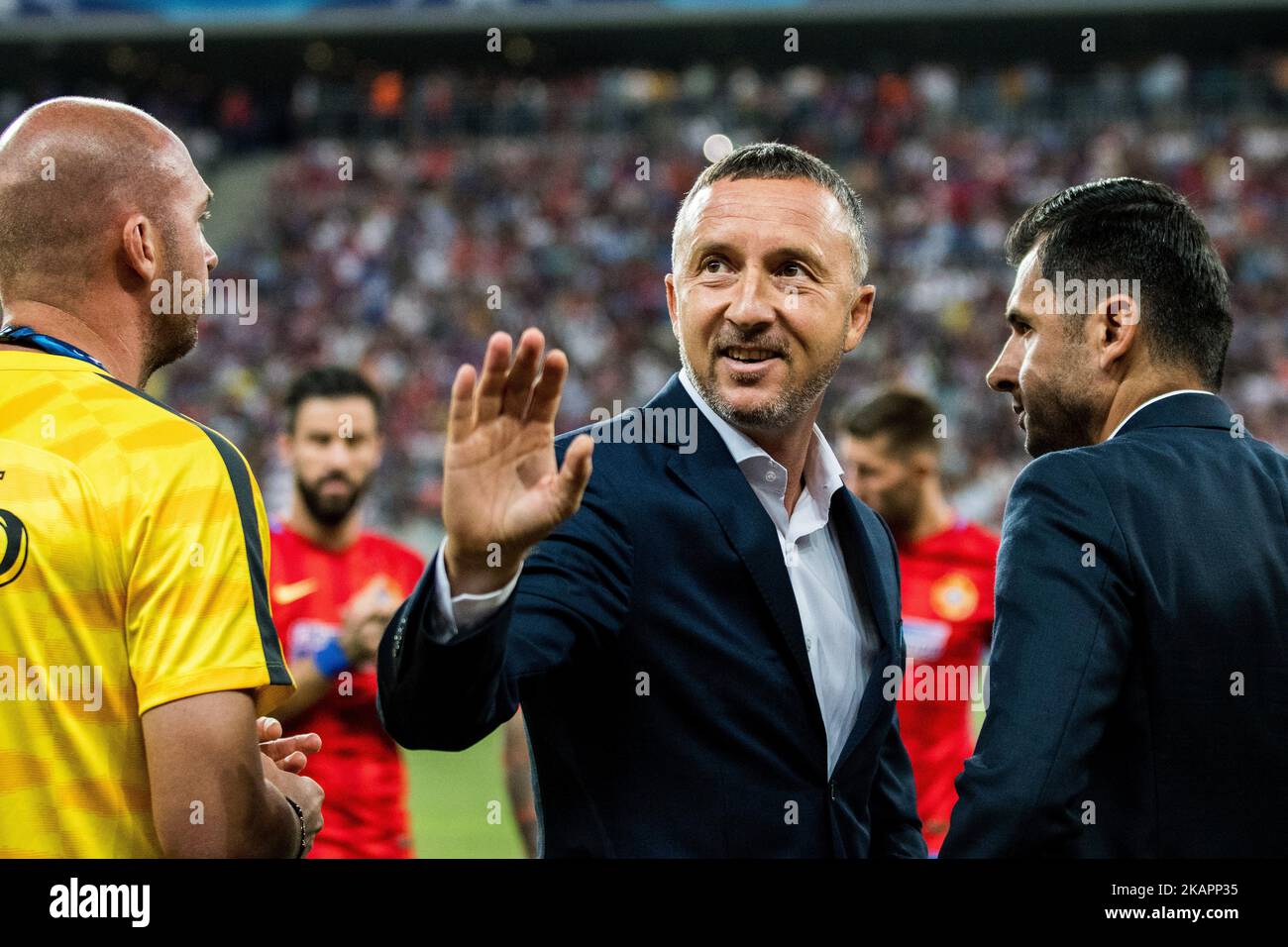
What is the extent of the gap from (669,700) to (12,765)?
36.6 inches

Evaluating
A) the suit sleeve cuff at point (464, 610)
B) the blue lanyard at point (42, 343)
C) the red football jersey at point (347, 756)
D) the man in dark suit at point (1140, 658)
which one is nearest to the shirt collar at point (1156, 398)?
the man in dark suit at point (1140, 658)

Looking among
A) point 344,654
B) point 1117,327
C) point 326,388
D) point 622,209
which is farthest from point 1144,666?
point 622,209

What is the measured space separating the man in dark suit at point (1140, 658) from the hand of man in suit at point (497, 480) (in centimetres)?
76

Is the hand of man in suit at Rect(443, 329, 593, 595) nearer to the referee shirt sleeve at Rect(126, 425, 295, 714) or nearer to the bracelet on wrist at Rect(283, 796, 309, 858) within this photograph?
the referee shirt sleeve at Rect(126, 425, 295, 714)

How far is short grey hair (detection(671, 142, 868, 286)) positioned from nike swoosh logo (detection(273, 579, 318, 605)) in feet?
8.20

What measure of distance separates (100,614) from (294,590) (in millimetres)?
2698

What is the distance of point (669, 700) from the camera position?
81.5 inches

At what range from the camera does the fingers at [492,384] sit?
172cm

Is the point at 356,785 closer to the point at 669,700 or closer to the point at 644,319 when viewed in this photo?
the point at 669,700

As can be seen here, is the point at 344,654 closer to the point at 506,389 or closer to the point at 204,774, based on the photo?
the point at 204,774

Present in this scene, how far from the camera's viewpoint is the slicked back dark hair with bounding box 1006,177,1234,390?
2316 mm

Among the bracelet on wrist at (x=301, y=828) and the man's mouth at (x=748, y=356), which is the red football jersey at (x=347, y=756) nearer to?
the bracelet on wrist at (x=301, y=828)
